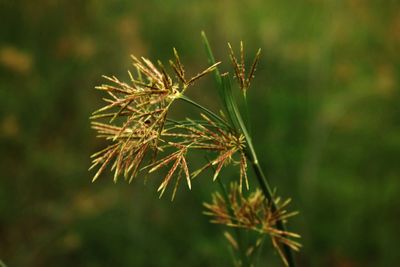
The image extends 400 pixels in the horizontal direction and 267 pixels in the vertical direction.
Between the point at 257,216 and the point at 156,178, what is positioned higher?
the point at 156,178

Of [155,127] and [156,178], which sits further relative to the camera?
[156,178]

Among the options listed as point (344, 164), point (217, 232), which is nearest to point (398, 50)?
point (344, 164)

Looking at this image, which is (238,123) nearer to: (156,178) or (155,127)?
(155,127)

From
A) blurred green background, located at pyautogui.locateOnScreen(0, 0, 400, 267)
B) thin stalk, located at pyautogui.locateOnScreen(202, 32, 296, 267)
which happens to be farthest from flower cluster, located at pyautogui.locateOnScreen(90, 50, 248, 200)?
blurred green background, located at pyautogui.locateOnScreen(0, 0, 400, 267)

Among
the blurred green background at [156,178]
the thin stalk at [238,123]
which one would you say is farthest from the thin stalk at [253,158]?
the blurred green background at [156,178]

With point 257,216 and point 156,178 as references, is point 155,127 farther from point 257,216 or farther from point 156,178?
point 156,178

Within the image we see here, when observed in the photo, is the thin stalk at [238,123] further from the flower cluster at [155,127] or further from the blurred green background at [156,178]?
the blurred green background at [156,178]

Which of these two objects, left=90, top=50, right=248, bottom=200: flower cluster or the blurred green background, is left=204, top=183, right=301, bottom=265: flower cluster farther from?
the blurred green background

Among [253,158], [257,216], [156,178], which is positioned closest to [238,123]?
[253,158]

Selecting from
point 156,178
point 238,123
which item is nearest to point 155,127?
point 238,123
